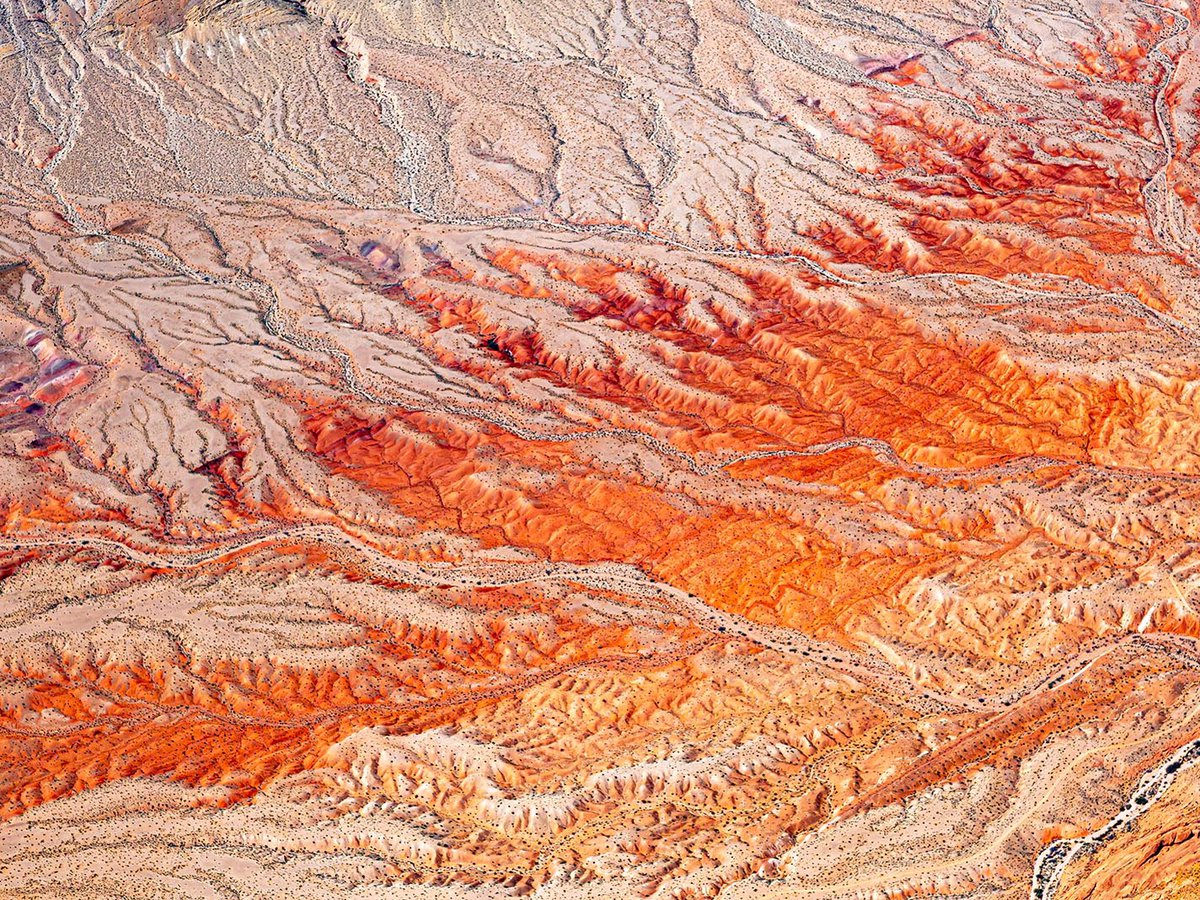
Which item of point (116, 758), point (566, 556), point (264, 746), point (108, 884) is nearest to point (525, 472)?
point (566, 556)

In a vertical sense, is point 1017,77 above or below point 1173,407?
above

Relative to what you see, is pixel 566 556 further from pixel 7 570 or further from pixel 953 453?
pixel 7 570

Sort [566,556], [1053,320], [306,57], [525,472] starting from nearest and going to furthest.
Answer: [566,556] → [525,472] → [1053,320] → [306,57]

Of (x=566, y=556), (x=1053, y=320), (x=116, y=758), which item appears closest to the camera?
(x=116, y=758)

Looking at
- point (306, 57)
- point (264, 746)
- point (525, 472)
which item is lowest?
point (264, 746)

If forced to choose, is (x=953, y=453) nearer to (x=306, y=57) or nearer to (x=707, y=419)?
(x=707, y=419)

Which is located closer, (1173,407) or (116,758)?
(116,758)
